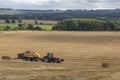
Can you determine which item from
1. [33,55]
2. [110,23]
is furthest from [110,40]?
[110,23]

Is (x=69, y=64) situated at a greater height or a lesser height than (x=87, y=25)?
greater

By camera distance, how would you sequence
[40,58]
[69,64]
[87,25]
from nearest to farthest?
[69,64]
[40,58]
[87,25]

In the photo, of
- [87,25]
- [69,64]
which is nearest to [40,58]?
[69,64]

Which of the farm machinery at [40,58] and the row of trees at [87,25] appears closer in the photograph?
the farm machinery at [40,58]

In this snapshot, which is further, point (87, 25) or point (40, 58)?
point (87, 25)

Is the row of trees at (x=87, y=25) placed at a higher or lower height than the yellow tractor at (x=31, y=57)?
lower

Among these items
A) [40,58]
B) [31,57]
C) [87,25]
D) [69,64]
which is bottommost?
[87,25]

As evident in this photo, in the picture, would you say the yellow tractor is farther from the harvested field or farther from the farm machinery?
the harvested field

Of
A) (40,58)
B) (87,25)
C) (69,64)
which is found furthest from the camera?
(87,25)

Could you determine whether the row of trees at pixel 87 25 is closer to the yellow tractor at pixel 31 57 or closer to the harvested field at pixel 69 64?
the harvested field at pixel 69 64

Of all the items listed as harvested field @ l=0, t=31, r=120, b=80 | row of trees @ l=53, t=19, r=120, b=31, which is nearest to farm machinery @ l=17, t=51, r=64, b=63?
harvested field @ l=0, t=31, r=120, b=80

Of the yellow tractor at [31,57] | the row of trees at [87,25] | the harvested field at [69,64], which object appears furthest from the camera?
the row of trees at [87,25]

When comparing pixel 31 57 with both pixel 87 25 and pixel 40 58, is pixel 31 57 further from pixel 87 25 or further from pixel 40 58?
pixel 87 25

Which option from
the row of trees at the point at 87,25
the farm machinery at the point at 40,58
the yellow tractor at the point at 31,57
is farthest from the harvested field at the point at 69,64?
the row of trees at the point at 87,25
